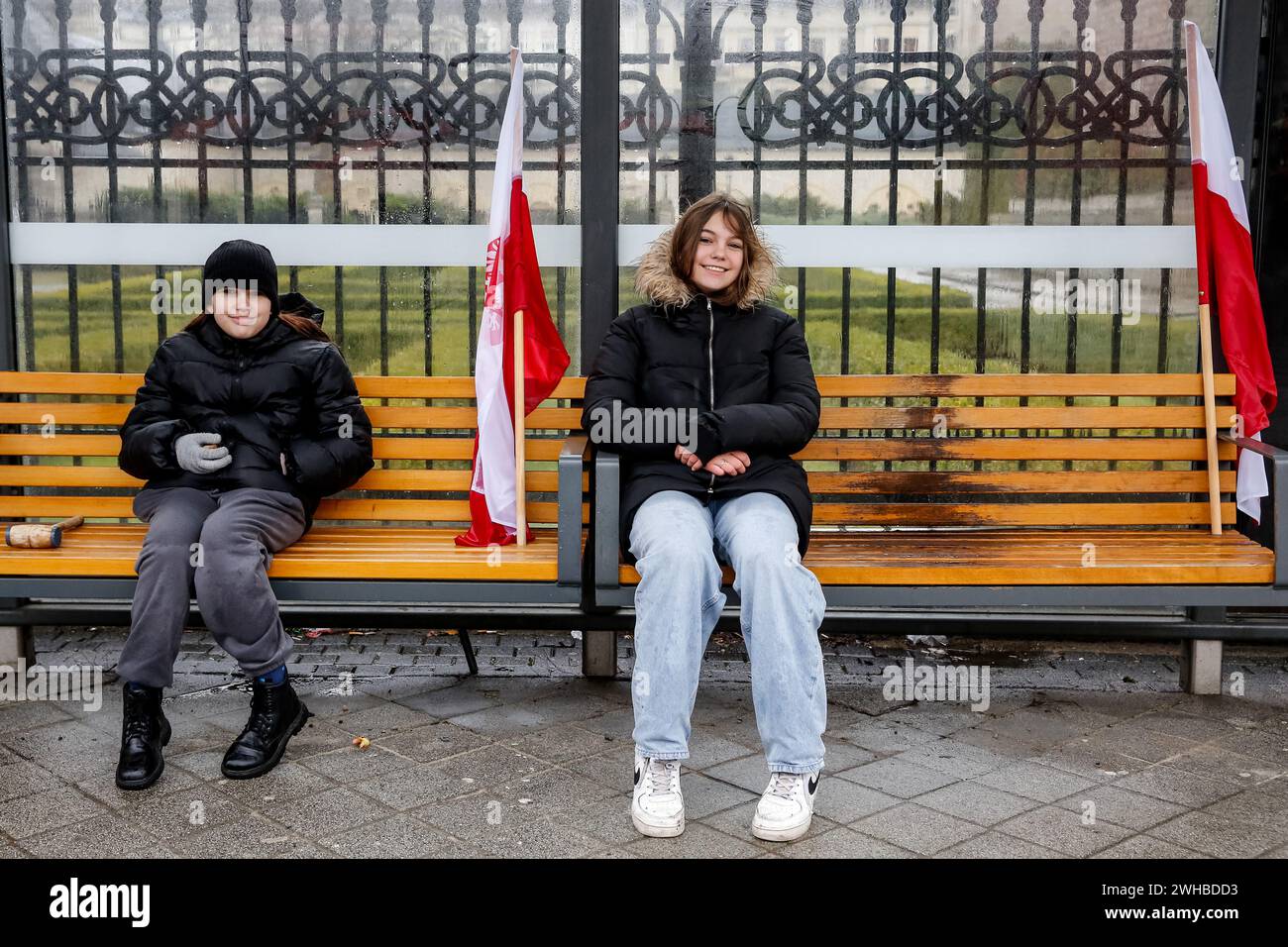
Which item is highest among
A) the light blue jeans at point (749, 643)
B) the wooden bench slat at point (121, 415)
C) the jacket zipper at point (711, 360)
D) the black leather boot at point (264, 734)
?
the jacket zipper at point (711, 360)

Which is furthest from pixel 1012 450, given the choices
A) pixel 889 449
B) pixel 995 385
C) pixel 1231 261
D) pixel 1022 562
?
pixel 1231 261

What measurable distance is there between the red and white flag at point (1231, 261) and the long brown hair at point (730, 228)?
1.70 meters

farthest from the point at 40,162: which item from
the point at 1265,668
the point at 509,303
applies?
the point at 1265,668

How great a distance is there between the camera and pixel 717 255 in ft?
15.1

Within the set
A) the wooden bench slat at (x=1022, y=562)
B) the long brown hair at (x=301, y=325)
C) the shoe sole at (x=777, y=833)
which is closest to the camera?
the shoe sole at (x=777, y=833)

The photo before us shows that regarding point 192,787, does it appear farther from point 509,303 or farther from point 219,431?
point 509,303

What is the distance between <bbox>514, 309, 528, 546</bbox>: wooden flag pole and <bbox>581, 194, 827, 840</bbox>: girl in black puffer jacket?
0.35m

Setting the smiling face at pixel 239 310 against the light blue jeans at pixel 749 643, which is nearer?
the light blue jeans at pixel 749 643

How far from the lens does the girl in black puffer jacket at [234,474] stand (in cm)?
431

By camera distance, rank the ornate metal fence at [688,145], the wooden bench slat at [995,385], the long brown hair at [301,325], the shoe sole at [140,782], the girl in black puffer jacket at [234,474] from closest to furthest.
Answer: the shoe sole at [140,782]
the girl in black puffer jacket at [234,474]
the long brown hair at [301,325]
the wooden bench slat at [995,385]
the ornate metal fence at [688,145]

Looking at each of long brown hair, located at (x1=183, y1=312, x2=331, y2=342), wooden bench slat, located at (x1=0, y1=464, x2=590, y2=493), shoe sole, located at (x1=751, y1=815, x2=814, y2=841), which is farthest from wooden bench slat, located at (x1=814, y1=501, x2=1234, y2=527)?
long brown hair, located at (x1=183, y1=312, x2=331, y2=342)

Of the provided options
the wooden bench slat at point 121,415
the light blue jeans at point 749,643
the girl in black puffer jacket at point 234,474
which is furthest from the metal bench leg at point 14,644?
the light blue jeans at point 749,643

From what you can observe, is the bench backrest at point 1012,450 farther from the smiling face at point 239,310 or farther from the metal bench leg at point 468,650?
the smiling face at point 239,310

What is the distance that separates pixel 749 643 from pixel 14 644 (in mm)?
2990
